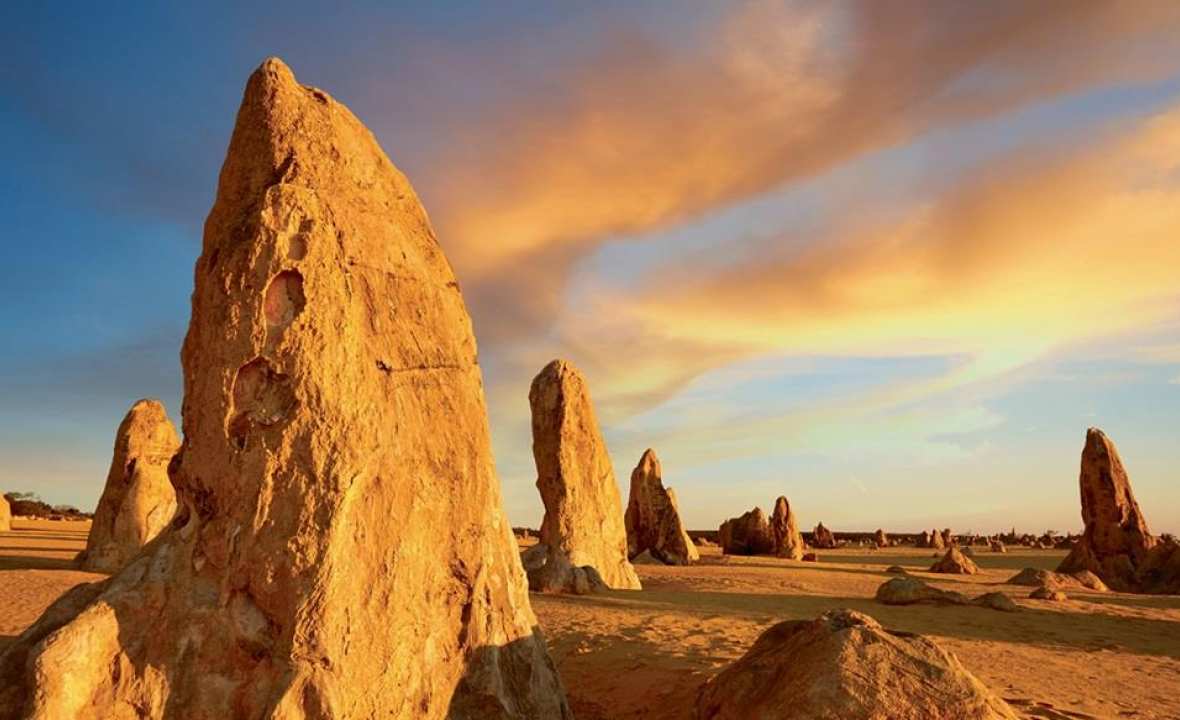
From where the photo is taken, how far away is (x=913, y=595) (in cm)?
1574

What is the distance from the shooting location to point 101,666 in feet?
15.3

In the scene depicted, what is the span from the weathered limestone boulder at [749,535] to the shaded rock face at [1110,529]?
11068mm

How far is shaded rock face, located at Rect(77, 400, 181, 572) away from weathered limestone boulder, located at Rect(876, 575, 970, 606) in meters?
15.1

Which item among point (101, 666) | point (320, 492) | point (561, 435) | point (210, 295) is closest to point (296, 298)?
point (210, 295)

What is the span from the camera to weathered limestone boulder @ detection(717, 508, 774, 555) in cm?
3362

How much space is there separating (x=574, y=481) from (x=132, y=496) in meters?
9.68

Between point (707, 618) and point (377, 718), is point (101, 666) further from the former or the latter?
point (707, 618)

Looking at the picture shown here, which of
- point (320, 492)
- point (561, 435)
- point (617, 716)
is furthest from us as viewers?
point (561, 435)

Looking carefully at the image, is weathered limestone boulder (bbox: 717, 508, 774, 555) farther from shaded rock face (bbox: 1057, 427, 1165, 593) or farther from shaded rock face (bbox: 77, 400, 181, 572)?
Result: shaded rock face (bbox: 77, 400, 181, 572)

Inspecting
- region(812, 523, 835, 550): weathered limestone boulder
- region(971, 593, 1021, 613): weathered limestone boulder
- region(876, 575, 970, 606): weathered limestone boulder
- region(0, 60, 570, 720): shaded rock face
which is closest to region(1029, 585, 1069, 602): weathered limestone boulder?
region(971, 593, 1021, 613): weathered limestone boulder

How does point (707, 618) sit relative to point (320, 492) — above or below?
below

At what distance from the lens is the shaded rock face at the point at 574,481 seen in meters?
18.2

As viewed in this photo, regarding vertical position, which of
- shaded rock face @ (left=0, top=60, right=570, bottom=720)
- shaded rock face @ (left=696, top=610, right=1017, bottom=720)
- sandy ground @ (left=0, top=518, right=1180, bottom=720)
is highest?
shaded rock face @ (left=0, top=60, right=570, bottom=720)

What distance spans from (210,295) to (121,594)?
1971 mm
